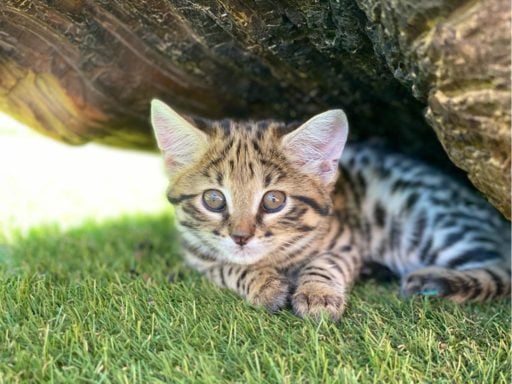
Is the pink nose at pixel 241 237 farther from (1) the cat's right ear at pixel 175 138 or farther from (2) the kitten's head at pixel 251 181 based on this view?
(1) the cat's right ear at pixel 175 138

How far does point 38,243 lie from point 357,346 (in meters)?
1.92

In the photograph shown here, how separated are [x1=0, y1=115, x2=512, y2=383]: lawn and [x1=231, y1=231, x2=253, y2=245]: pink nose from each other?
0.71 feet

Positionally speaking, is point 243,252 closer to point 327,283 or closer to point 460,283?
point 327,283

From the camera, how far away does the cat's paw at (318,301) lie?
211 centimetres

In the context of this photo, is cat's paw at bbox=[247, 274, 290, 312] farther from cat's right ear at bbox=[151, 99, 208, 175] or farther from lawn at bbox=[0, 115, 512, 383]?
cat's right ear at bbox=[151, 99, 208, 175]

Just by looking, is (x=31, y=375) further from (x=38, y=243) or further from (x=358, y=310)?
(x=38, y=243)

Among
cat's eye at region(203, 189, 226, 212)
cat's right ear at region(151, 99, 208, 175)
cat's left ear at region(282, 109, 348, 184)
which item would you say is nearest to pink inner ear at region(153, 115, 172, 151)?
cat's right ear at region(151, 99, 208, 175)

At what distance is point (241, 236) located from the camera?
220 cm

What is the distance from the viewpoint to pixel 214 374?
1738mm

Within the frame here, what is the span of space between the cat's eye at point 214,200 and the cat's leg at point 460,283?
2.61 feet

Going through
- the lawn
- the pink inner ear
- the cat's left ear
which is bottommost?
the lawn

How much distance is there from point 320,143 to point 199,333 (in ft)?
2.87

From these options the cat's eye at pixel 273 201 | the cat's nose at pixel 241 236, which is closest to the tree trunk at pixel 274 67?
the cat's eye at pixel 273 201

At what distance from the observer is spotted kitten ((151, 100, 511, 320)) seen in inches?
90.3
